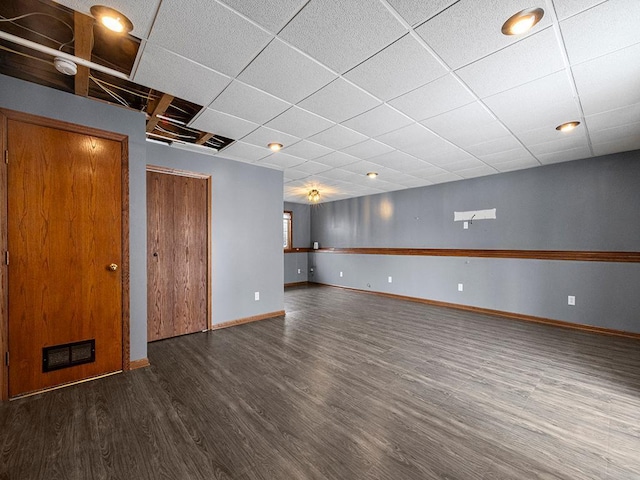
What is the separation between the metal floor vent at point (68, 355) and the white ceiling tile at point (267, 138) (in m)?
2.62

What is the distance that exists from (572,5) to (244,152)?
3375 mm

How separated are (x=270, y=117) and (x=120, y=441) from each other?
111 inches

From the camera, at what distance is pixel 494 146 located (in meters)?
3.56

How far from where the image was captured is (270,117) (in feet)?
8.98

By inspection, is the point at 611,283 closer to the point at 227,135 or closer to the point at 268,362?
the point at 268,362

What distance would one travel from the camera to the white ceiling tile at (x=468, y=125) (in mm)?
2635

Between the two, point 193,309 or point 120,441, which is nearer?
point 120,441

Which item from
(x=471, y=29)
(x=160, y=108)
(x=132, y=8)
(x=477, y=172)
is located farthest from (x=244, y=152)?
(x=477, y=172)

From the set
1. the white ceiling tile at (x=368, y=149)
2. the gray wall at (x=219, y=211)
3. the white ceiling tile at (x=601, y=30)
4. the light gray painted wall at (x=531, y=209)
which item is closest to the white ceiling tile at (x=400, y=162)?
the white ceiling tile at (x=368, y=149)

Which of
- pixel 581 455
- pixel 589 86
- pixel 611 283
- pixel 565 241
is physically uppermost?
pixel 589 86

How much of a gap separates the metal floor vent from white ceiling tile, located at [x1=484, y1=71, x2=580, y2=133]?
4.22m

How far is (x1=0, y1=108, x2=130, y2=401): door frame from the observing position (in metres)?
2.08

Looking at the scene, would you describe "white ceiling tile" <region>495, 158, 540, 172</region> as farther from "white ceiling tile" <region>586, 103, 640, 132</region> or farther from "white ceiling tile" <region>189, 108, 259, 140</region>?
"white ceiling tile" <region>189, 108, 259, 140</region>

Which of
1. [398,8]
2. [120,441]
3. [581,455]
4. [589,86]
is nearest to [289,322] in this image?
[120,441]
